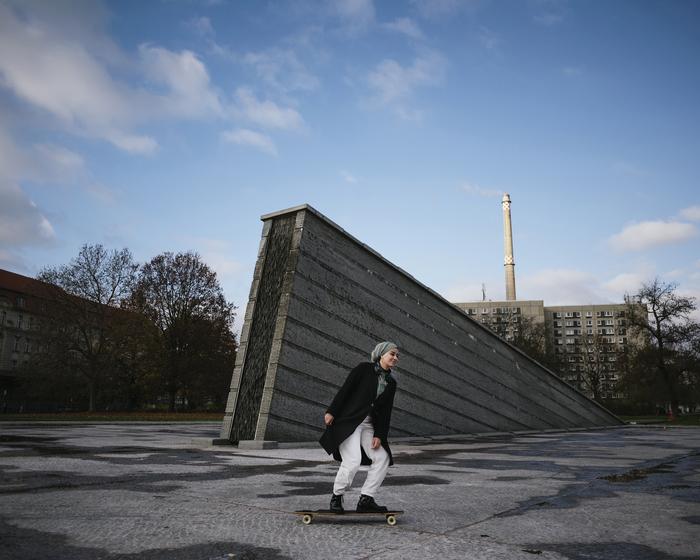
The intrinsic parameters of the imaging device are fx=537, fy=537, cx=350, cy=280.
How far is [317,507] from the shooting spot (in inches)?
199

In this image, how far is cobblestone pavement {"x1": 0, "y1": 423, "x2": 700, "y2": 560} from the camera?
11.8 feet

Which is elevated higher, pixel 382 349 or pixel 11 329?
pixel 11 329

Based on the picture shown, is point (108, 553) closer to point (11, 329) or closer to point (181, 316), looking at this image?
point (181, 316)

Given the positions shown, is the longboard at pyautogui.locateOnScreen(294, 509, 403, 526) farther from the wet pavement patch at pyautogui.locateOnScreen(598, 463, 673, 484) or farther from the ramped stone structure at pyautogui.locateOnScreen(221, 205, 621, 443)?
the ramped stone structure at pyautogui.locateOnScreen(221, 205, 621, 443)

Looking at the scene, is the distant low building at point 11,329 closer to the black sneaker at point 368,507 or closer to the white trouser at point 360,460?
the white trouser at point 360,460

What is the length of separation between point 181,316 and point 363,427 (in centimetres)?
3952

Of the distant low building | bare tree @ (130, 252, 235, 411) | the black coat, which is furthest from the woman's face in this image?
the distant low building

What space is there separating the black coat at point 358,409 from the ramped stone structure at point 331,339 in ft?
22.9

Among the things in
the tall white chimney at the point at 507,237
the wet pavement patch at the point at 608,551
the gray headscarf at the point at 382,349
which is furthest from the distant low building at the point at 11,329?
the tall white chimney at the point at 507,237

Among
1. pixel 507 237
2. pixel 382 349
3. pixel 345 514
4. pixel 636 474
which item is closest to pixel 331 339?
pixel 636 474

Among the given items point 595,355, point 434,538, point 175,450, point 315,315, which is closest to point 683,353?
point 595,355

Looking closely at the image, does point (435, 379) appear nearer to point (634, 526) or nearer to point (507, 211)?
point (634, 526)

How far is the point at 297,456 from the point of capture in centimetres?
1003

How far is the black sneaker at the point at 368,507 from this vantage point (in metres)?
4.46
